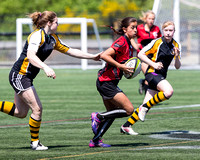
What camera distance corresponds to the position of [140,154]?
7289 mm

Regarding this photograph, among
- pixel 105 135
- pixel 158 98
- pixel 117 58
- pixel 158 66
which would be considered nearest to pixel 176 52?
pixel 158 66

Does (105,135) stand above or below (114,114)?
below

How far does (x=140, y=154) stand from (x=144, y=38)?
20.5 ft

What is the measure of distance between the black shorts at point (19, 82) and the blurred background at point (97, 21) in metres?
11.3

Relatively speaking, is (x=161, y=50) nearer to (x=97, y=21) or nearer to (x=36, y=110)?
(x=36, y=110)

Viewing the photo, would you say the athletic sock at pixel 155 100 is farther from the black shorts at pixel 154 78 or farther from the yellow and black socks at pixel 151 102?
the black shorts at pixel 154 78

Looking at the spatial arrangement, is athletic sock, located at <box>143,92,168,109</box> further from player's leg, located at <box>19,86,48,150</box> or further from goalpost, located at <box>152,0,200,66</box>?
goalpost, located at <box>152,0,200,66</box>

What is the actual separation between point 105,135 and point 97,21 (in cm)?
2772

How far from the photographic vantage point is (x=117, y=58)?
823cm

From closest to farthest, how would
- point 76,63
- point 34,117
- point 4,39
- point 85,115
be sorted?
point 34,117 → point 85,115 → point 76,63 → point 4,39

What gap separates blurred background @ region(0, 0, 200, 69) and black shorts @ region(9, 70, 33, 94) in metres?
11.3

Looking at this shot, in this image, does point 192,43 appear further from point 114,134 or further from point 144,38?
point 114,134

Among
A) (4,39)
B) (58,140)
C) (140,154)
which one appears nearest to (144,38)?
(58,140)

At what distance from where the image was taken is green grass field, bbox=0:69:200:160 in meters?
7.36
